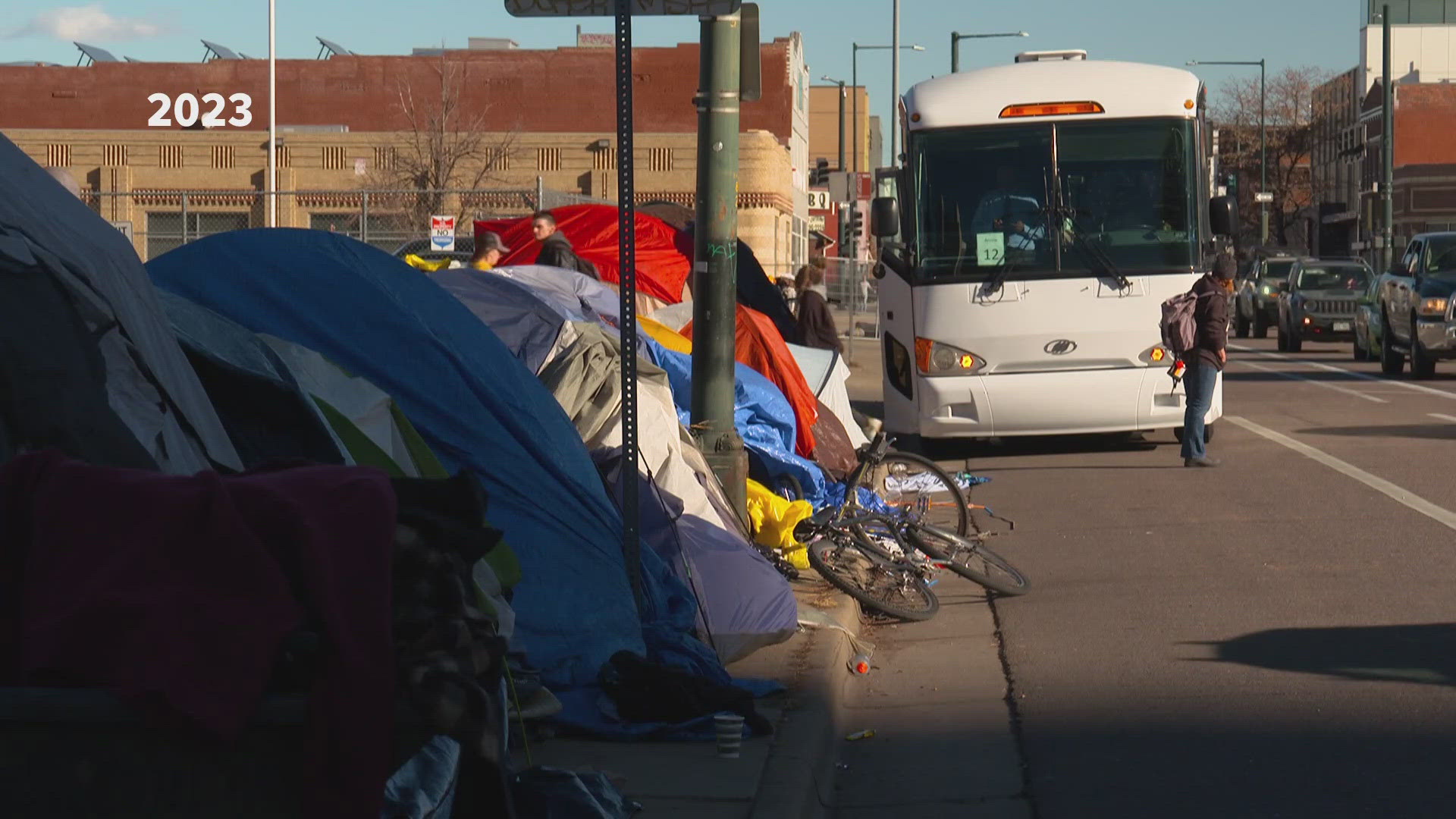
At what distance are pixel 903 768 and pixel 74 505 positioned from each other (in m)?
3.63

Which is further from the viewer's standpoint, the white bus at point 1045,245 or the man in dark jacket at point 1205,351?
the white bus at point 1045,245

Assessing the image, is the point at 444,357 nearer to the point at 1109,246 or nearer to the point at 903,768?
the point at 903,768

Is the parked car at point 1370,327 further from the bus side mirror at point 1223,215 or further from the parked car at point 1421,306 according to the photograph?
the bus side mirror at point 1223,215

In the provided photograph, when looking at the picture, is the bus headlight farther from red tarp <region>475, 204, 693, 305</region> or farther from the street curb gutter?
the street curb gutter

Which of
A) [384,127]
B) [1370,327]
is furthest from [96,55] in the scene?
[1370,327]

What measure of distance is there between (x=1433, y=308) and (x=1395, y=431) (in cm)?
803

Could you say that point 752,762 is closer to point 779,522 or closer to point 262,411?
point 262,411

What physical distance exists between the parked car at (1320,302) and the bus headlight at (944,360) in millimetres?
22370

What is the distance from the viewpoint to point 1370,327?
2875 cm

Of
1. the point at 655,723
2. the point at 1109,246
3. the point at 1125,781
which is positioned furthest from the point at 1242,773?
the point at 1109,246

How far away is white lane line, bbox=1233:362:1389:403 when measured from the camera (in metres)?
21.8

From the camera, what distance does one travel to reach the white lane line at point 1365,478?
37.8 feet

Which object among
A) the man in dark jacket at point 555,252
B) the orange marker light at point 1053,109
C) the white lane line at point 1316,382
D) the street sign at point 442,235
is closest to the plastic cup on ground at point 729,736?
the man in dark jacket at point 555,252

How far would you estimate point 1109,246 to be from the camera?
1552 cm
